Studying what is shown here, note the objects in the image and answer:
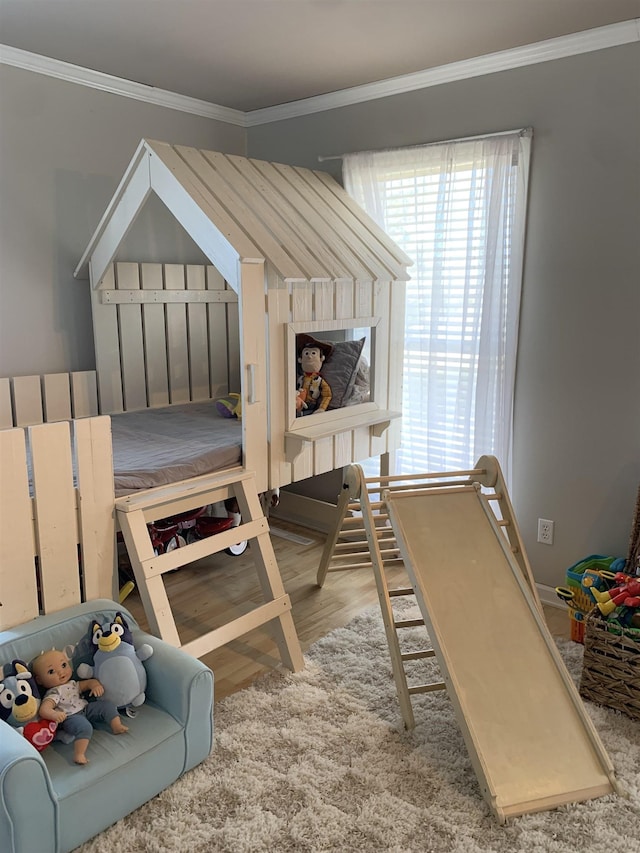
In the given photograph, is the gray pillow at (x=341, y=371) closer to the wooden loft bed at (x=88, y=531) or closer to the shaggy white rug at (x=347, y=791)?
the wooden loft bed at (x=88, y=531)

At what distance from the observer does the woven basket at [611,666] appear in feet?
7.14

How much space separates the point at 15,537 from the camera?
75.4 inches

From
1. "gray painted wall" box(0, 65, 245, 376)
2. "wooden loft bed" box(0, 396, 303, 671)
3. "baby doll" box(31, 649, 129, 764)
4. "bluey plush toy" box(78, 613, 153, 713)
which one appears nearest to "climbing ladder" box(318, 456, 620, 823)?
"wooden loft bed" box(0, 396, 303, 671)

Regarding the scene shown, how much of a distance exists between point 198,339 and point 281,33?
1604 millimetres

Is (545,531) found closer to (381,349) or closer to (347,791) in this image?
(381,349)

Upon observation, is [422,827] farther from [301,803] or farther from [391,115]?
[391,115]

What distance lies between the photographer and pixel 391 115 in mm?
3336

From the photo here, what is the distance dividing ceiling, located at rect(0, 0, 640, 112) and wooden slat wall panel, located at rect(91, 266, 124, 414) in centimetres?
97

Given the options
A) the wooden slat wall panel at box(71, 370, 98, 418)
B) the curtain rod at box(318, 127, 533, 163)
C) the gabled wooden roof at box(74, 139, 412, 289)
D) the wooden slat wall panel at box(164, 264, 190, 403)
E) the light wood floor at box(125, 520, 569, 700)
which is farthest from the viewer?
the wooden slat wall panel at box(164, 264, 190, 403)

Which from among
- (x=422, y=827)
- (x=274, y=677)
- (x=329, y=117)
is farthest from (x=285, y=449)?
(x=329, y=117)

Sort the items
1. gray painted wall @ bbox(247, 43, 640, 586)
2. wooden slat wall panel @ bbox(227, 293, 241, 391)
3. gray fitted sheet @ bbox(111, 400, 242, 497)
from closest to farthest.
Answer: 1. gray fitted sheet @ bbox(111, 400, 242, 497)
2. gray painted wall @ bbox(247, 43, 640, 586)
3. wooden slat wall panel @ bbox(227, 293, 241, 391)

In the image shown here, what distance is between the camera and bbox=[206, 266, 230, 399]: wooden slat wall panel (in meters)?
3.76

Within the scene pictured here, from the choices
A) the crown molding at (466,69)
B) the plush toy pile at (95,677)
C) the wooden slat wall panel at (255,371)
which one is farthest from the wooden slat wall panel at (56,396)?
the crown molding at (466,69)

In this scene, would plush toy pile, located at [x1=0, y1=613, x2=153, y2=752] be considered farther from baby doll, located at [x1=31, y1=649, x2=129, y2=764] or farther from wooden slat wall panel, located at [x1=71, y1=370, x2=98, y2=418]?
wooden slat wall panel, located at [x1=71, y1=370, x2=98, y2=418]
